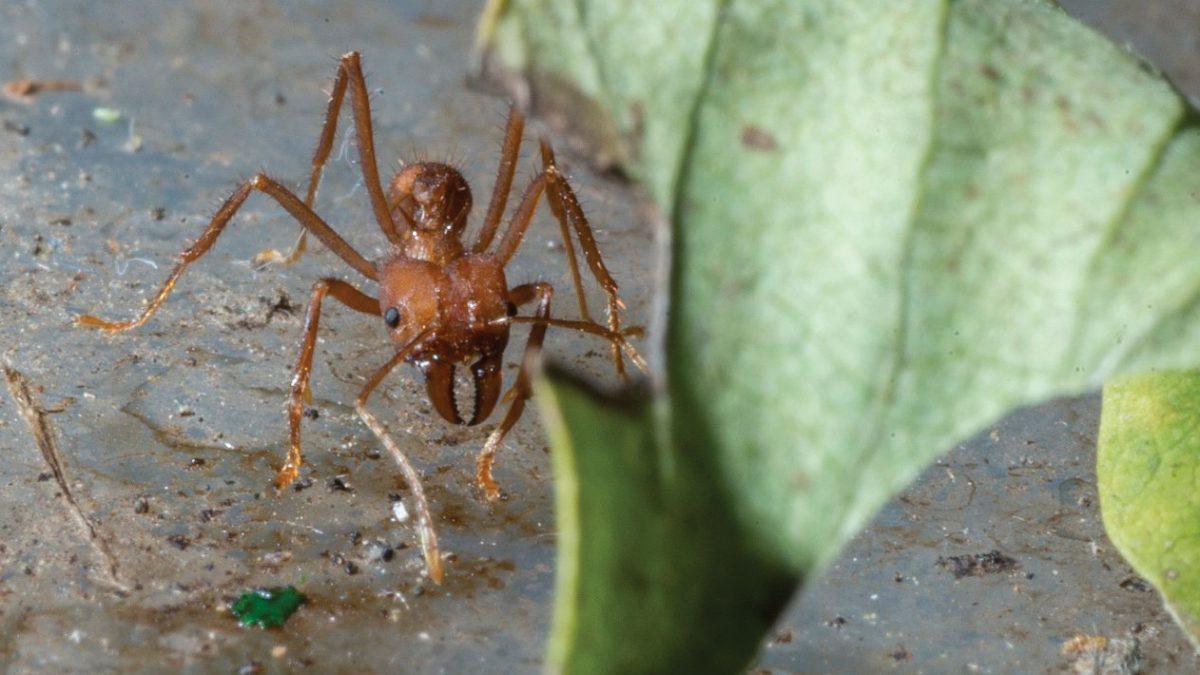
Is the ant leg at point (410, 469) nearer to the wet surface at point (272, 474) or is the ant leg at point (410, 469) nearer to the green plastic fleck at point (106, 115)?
the wet surface at point (272, 474)

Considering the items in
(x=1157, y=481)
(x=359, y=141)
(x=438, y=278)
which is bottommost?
(x=438, y=278)

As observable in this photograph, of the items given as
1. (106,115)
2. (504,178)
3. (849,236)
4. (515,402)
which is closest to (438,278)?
(504,178)

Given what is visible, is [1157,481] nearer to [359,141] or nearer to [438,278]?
[438,278]

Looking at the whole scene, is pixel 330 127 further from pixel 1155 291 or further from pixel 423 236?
pixel 1155 291

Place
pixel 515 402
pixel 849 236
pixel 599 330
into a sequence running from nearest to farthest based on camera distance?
pixel 849 236
pixel 515 402
pixel 599 330

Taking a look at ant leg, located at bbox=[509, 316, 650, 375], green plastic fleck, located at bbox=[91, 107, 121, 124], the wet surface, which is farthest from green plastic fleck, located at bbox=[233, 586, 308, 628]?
green plastic fleck, located at bbox=[91, 107, 121, 124]

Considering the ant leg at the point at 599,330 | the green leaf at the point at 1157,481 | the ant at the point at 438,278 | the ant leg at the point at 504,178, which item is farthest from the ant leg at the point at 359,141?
the green leaf at the point at 1157,481

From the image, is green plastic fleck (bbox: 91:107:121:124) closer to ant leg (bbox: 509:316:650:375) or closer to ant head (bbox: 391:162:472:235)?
ant head (bbox: 391:162:472:235)
